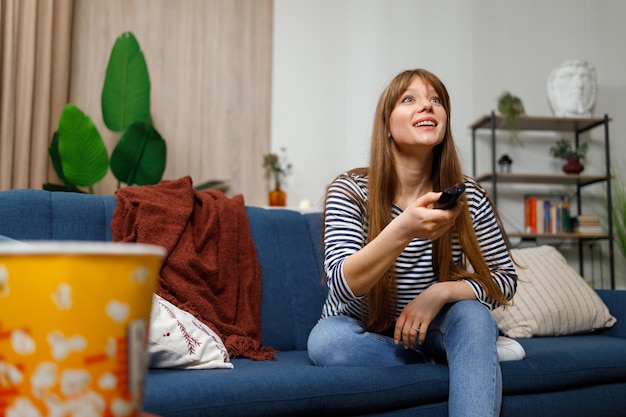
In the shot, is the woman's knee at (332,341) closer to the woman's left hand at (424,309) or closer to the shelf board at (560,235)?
the woman's left hand at (424,309)

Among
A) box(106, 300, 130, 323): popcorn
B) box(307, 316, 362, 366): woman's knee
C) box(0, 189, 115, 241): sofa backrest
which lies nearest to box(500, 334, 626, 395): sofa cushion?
box(307, 316, 362, 366): woman's knee

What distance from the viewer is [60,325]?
10.2 inches

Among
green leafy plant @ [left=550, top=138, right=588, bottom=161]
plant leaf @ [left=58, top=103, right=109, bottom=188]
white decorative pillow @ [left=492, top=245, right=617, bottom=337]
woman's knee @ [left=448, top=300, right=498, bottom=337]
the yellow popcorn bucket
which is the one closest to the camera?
the yellow popcorn bucket

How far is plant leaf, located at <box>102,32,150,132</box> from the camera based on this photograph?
3.32m

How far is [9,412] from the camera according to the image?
261 mm

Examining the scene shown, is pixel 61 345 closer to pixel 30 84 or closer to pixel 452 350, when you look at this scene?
pixel 452 350

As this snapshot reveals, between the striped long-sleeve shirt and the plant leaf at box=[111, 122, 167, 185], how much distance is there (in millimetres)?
1869

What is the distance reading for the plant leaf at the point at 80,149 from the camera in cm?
305

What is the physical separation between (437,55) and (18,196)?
3.15 m

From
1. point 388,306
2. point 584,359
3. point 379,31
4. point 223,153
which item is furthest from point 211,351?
point 379,31

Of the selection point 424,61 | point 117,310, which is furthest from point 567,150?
point 117,310

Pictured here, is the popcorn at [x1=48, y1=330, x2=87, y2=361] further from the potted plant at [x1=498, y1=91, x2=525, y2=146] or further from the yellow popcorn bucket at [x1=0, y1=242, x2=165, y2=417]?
the potted plant at [x1=498, y1=91, x2=525, y2=146]

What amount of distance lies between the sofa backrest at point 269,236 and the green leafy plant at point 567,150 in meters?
2.54

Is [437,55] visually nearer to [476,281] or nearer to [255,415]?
[476,281]
